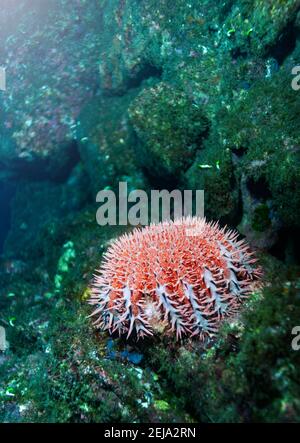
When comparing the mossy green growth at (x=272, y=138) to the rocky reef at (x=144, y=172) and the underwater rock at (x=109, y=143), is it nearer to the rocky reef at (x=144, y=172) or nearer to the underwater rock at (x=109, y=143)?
the rocky reef at (x=144, y=172)

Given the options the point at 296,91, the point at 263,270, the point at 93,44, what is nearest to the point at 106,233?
the point at 263,270

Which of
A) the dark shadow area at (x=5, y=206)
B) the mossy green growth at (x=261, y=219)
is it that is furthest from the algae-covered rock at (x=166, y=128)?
the dark shadow area at (x=5, y=206)

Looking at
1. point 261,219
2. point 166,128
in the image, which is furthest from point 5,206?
point 261,219

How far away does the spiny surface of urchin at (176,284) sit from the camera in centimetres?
379

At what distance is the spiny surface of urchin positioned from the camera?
3.79m

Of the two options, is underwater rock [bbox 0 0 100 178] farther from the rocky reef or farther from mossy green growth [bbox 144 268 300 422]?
mossy green growth [bbox 144 268 300 422]

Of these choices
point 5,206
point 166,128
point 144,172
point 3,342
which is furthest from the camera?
point 5,206

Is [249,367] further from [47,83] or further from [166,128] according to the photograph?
[47,83]

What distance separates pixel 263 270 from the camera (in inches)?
167

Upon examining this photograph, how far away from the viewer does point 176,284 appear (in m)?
3.82

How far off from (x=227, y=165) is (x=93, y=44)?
8.33 metres

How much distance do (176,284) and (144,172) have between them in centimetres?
504

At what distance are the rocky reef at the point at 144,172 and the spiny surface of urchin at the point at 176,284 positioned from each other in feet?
0.81

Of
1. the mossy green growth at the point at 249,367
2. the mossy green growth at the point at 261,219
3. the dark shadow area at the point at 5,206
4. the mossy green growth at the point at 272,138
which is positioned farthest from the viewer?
the dark shadow area at the point at 5,206
